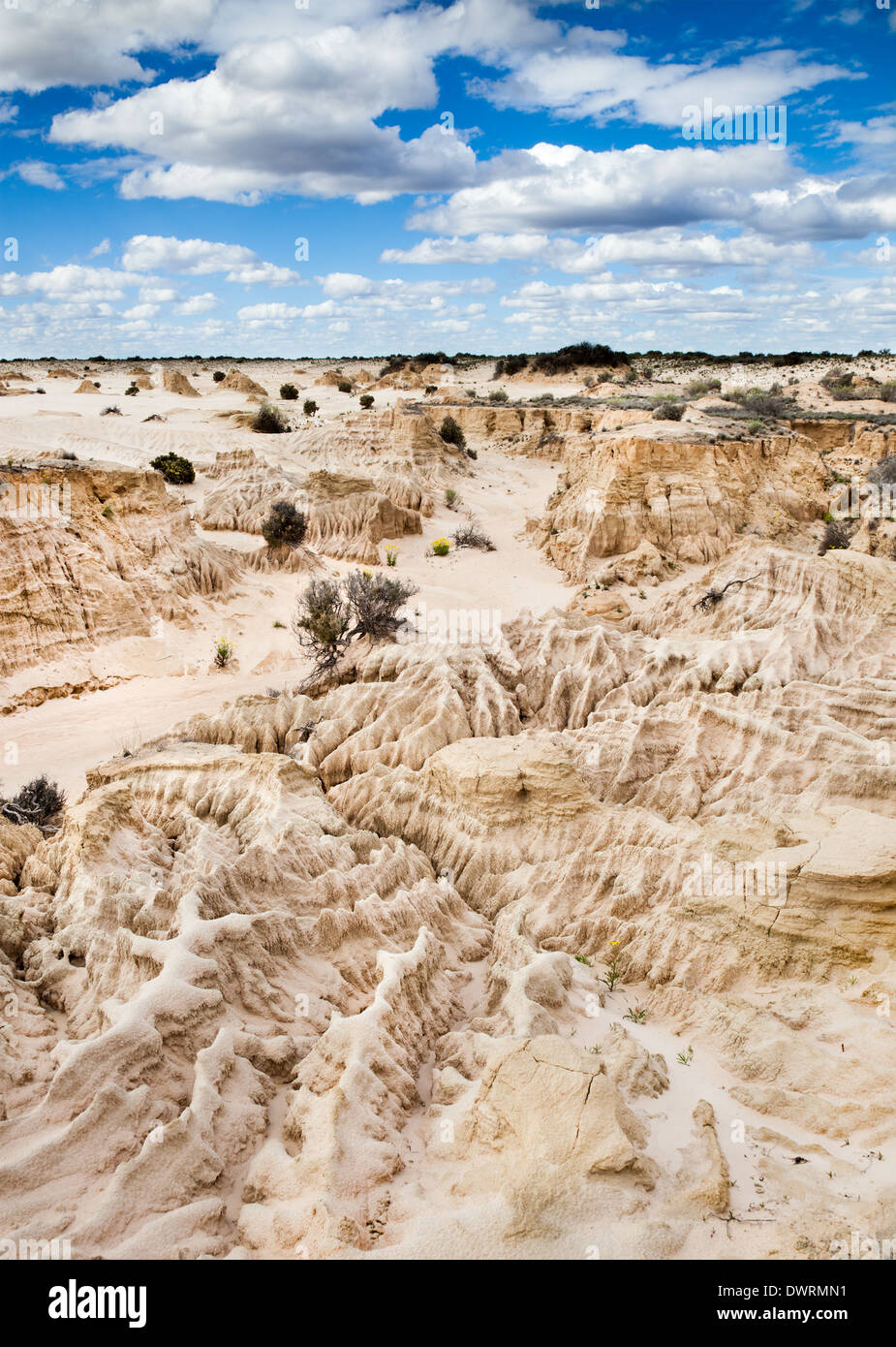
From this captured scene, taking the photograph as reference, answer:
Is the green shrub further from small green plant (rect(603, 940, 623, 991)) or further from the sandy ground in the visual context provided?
small green plant (rect(603, 940, 623, 991))

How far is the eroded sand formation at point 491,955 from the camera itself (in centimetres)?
389

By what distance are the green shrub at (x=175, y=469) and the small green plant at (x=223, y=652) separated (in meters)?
12.3

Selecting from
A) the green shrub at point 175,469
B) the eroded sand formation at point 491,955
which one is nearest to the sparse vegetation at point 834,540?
the eroded sand formation at point 491,955

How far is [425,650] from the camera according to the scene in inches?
478

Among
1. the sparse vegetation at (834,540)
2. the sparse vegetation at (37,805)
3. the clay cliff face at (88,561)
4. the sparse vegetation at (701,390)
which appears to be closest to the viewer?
the sparse vegetation at (37,805)

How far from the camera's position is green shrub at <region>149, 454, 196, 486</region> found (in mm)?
27047

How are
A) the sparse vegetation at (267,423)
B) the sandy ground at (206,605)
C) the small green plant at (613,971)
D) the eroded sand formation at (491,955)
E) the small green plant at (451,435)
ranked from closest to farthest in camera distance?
the eroded sand formation at (491,955) < the small green plant at (613,971) < the sandy ground at (206,605) < the sparse vegetation at (267,423) < the small green plant at (451,435)

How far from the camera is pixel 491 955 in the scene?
6879mm

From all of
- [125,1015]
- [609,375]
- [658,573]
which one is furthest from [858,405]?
[125,1015]

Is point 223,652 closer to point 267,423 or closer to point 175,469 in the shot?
point 175,469

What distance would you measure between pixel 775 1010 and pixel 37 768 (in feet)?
35.7

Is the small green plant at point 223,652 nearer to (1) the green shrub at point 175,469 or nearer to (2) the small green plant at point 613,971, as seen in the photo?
(2) the small green plant at point 613,971

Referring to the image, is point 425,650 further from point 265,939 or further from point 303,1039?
point 303,1039

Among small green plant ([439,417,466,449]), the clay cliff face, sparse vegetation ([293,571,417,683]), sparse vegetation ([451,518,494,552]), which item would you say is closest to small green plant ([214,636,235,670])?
the clay cliff face
